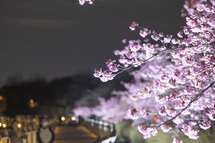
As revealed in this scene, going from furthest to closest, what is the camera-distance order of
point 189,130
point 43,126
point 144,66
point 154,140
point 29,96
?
1. point 29,96
2. point 144,66
3. point 43,126
4. point 154,140
5. point 189,130

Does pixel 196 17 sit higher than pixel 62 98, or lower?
lower

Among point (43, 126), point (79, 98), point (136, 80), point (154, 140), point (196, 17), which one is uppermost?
point (79, 98)

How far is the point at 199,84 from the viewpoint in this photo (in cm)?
909

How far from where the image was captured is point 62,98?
314 feet

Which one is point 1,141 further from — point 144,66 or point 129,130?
point 144,66

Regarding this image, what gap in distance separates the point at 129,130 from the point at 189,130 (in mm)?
11805

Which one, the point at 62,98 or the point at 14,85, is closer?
the point at 14,85

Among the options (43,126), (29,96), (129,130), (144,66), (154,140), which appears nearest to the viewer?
(154,140)

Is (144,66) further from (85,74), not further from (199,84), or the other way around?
(85,74)

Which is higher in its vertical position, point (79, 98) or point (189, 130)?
point (79, 98)

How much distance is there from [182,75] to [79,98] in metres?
82.1

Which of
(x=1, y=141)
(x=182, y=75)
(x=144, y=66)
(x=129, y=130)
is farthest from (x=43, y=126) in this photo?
(x=144, y=66)

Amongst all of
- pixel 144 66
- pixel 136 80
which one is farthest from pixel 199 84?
pixel 136 80

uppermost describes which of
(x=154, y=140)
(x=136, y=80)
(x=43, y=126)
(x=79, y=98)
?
(x=79, y=98)
